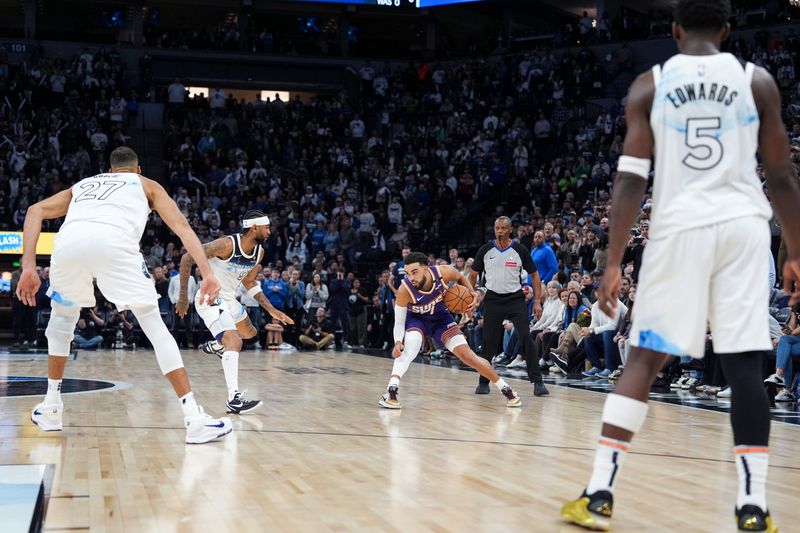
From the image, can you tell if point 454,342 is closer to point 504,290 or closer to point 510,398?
point 510,398

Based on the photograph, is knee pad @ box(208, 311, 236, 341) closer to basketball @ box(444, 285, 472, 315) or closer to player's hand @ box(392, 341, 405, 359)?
player's hand @ box(392, 341, 405, 359)

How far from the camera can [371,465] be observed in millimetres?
5270

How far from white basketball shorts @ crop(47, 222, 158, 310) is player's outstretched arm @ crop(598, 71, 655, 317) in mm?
3212

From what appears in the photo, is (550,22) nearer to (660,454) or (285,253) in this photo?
(285,253)

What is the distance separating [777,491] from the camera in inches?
181

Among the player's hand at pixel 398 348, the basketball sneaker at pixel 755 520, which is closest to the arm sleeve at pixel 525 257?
the player's hand at pixel 398 348

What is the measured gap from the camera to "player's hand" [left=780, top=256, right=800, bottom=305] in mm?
3566

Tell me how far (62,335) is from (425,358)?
10092 mm

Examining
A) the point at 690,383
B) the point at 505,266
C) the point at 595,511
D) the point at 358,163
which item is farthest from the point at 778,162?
the point at 358,163

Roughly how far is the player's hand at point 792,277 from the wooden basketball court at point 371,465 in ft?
3.08

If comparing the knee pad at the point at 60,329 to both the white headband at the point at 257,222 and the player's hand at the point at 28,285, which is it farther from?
the white headband at the point at 257,222

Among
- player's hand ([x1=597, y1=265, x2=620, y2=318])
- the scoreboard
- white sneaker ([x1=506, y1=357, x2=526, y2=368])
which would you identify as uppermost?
the scoreboard

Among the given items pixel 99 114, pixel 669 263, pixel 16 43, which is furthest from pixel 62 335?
pixel 16 43

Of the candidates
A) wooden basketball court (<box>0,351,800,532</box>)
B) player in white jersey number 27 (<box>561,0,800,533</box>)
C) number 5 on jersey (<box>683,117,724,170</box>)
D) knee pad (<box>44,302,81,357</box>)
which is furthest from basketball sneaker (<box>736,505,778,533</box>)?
knee pad (<box>44,302,81,357</box>)
